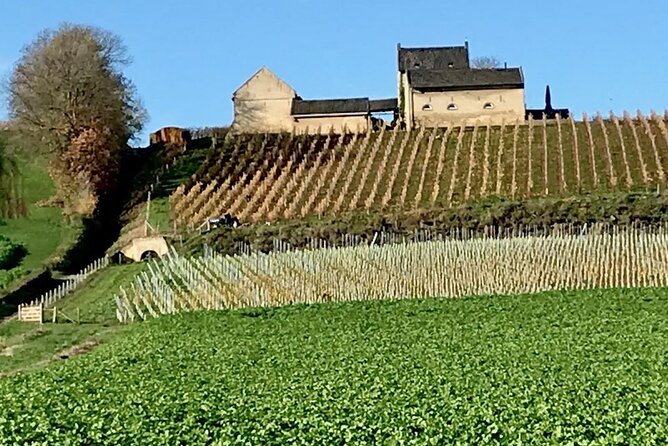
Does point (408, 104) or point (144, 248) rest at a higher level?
point (408, 104)

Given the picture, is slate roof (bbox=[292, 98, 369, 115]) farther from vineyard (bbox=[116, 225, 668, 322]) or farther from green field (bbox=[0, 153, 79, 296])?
vineyard (bbox=[116, 225, 668, 322])

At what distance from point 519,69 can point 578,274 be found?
51641mm

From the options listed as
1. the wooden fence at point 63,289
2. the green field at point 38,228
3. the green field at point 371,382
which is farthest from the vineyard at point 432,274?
the green field at point 38,228

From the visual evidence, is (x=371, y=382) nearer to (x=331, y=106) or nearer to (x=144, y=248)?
(x=144, y=248)

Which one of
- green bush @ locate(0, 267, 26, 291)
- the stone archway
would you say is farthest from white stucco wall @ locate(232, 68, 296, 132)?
green bush @ locate(0, 267, 26, 291)

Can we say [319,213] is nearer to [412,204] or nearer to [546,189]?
[412,204]

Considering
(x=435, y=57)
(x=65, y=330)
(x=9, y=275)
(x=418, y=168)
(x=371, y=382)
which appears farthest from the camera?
(x=435, y=57)

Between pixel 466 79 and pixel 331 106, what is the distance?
1063 cm

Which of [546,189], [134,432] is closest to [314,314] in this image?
[134,432]

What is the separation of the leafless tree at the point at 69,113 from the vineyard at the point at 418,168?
496cm

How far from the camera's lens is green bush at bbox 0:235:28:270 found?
4338 cm

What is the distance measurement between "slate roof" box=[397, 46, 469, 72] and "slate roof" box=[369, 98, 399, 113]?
7.25m

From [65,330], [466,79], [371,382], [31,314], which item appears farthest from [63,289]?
[466,79]

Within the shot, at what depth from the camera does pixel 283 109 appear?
8206cm
